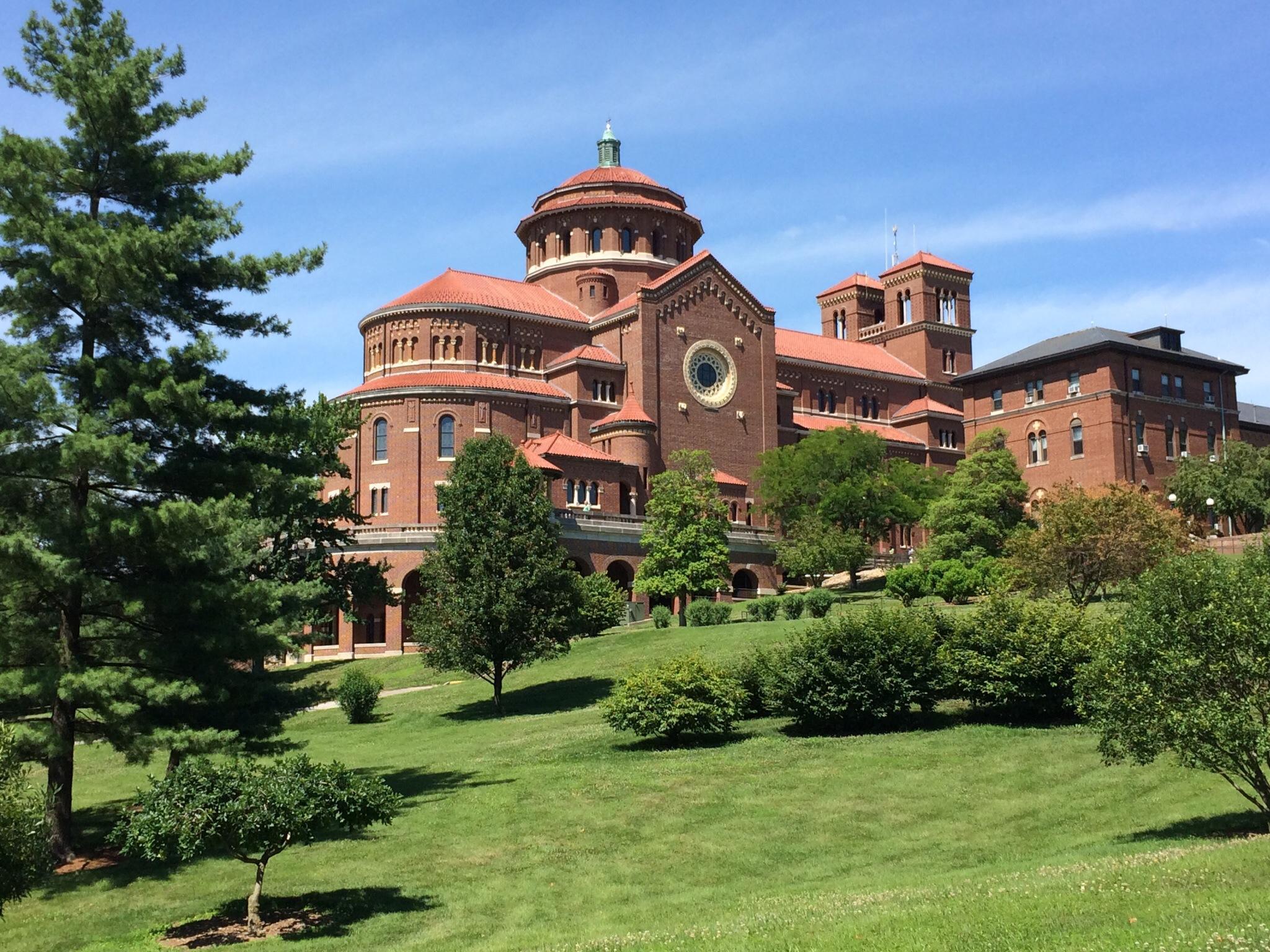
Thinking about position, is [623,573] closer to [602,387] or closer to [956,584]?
[602,387]

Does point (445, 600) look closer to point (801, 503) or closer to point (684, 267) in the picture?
point (801, 503)

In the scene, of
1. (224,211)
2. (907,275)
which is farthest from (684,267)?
(224,211)

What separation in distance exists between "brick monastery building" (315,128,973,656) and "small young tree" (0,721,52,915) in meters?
43.0

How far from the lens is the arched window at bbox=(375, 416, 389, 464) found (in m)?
68.4

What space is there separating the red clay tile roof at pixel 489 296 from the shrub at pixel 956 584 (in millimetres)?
33370

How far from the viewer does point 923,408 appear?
89.9 metres

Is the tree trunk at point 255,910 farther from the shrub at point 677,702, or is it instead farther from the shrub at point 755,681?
the shrub at point 755,681

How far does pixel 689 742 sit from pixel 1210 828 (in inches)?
561

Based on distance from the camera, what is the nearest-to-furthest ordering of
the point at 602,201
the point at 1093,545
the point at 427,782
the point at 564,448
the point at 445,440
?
the point at 427,782
the point at 1093,545
the point at 564,448
the point at 445,440
the point at 602,201

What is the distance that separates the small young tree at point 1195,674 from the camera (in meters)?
18.9

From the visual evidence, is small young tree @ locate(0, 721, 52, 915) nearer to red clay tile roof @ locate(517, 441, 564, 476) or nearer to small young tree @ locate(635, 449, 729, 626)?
small young tree @ locate(635, 449, 729, 626)

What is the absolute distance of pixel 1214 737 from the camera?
18.7 metres

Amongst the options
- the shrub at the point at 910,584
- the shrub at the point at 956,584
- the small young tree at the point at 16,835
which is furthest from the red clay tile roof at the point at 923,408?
the small young tree at the point at 16,835

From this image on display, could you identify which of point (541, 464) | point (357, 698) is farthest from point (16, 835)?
point (541, 464)
